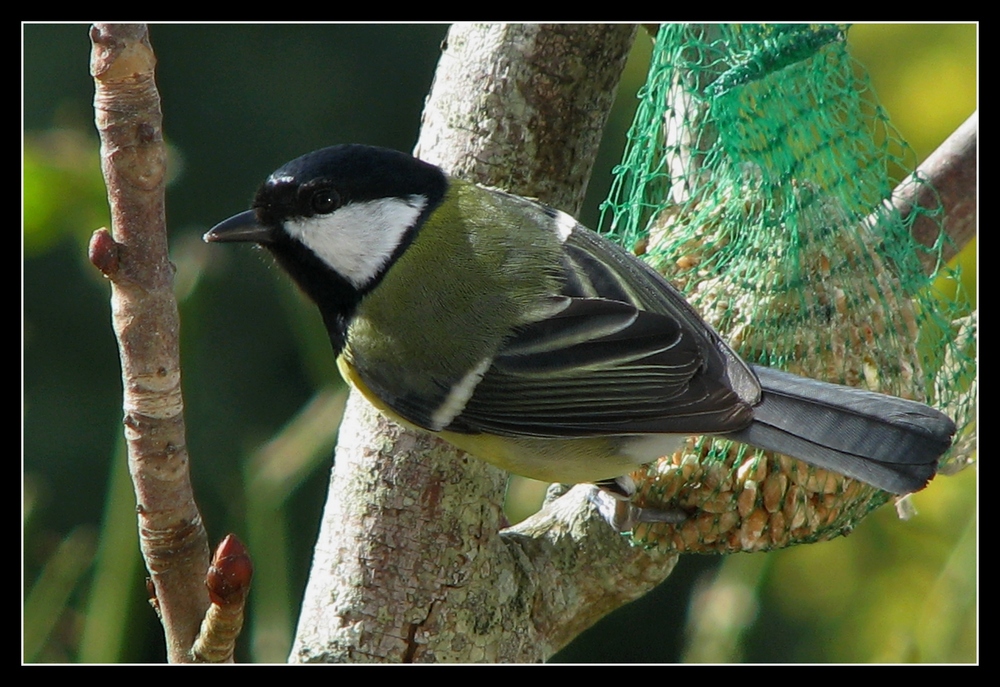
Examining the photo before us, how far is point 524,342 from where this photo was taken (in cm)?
142

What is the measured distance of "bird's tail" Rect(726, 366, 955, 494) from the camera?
4.45 feet

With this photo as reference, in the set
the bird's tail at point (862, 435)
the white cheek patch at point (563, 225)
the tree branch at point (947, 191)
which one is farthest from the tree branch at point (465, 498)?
the tree branch at point (947, 191)

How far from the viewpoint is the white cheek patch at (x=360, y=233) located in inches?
55.8

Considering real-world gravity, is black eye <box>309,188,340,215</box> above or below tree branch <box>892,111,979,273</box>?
below

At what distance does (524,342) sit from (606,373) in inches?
4.8

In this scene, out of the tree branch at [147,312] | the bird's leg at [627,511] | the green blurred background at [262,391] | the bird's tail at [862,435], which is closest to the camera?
the tree branch at [147,312]

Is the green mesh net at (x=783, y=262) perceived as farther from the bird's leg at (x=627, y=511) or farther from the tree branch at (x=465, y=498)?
the tree branch at (x=465, y=498)

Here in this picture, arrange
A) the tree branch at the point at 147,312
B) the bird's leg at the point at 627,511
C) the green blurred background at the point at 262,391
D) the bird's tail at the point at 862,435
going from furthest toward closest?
1. the green blurred background at the point at 262,391
2. the bird's leg at the point at 627,511
3. the bird's tail at the point at 862,435
4. the tree branch at the point at 147,312

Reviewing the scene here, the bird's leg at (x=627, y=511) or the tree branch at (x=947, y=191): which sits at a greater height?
the tree branch at (x=947, y=191)

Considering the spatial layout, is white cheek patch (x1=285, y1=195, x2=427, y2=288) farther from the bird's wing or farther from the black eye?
the bird's wing

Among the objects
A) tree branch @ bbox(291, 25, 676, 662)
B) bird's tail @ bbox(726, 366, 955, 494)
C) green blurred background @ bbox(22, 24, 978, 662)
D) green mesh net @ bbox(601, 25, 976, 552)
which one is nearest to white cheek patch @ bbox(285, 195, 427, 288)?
tree branch @ bbox(291, 25, 676, 662)

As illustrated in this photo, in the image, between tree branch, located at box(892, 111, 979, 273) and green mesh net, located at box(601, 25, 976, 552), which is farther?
tree branch, located at box(892, 111, 979, 273)

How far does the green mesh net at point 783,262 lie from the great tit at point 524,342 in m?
0.10

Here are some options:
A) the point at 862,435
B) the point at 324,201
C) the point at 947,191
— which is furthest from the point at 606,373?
the point at 947,191
